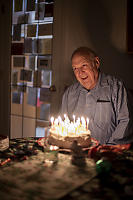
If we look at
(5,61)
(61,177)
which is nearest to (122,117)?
(61,177)

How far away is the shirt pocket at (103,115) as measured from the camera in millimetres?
2375

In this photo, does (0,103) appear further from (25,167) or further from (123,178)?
(123,178)

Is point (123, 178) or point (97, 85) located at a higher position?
point (97, 85)

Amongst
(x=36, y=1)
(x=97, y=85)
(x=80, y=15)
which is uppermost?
(x=36, y=1)

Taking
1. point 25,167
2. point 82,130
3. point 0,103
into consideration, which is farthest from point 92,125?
point 0,103

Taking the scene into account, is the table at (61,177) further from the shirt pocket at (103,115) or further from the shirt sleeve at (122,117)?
the shirt pocket at (103,115)

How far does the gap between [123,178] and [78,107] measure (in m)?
1.33

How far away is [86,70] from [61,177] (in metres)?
1.37

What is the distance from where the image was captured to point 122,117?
2.27 metres

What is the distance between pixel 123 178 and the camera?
50.6 inches

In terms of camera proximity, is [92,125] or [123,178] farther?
[92,125]

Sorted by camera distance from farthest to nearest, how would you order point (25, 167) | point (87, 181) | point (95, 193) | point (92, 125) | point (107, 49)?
point (107, 49) → point (92, 125) → point (25, 167) → point (87, 181) → point (95, 193)

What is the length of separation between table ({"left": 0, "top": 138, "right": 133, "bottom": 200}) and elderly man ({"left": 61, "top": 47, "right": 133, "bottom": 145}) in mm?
651

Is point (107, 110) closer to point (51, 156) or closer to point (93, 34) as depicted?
point (51, 156)
